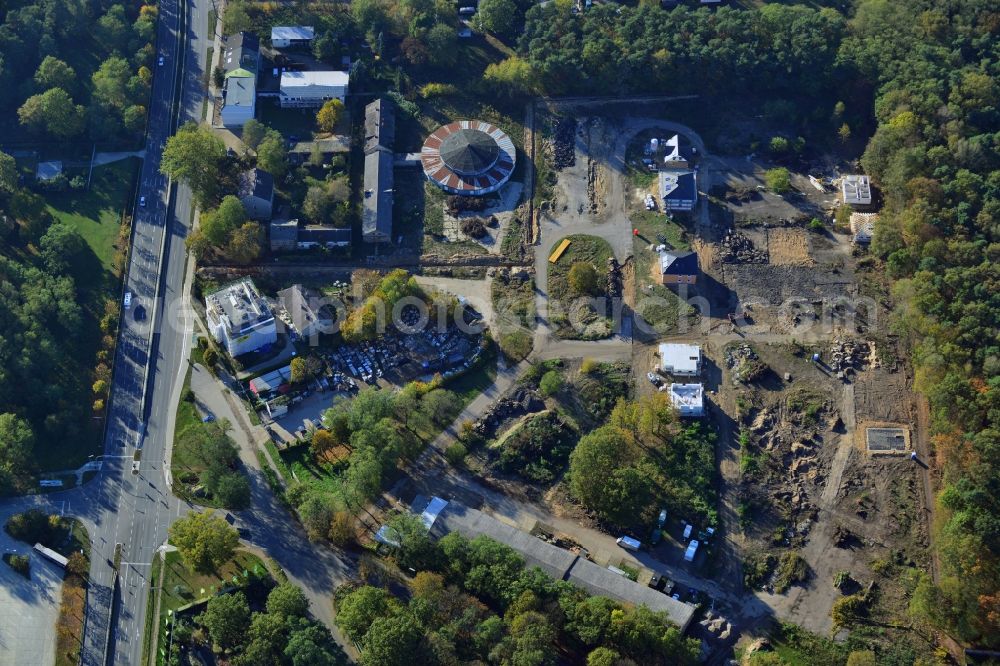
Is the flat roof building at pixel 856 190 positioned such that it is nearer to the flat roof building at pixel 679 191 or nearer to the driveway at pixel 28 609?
the flat roof building at pixel 679 191

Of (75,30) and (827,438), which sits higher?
(75,30)

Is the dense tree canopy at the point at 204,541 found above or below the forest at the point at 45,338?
below

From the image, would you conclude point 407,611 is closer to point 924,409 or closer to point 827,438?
point 827,438

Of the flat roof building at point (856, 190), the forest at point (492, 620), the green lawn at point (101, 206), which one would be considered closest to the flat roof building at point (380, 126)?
the green lawn at point (101, 206)

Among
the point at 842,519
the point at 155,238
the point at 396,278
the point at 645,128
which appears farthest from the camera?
the point at 645,128

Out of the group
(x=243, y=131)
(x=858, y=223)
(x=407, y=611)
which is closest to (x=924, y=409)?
(x=858, y=223)

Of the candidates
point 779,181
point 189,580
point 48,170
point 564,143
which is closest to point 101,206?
point 48,170

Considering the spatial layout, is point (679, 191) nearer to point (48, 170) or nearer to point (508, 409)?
point (508, 409)
